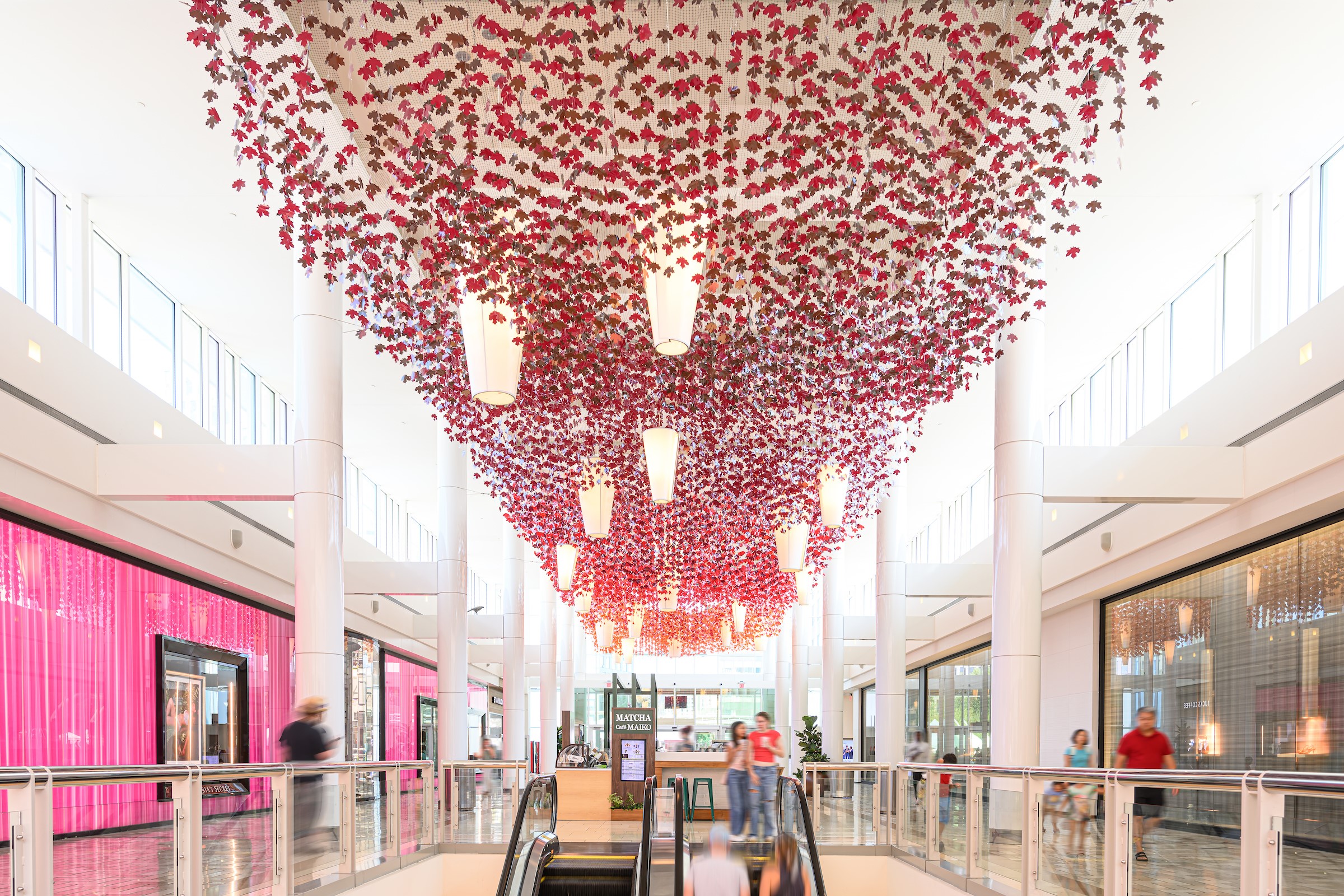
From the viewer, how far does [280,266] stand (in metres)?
15.4

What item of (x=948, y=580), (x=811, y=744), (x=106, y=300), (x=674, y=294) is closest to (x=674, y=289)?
(x=674, y=294)

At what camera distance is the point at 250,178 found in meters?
12.1

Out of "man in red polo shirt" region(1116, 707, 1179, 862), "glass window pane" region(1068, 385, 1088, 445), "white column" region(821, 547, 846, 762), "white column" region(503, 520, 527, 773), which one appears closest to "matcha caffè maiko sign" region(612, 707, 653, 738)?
"white column" region(503, 520, 527, 773)

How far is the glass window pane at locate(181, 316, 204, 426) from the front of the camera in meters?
17.5

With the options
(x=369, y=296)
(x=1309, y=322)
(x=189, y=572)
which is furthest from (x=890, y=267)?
(x=189, y=572)

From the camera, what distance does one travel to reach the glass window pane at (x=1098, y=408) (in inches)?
803

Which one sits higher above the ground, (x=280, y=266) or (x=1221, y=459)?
(x=280, y=266)

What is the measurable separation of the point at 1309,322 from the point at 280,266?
12.7 m

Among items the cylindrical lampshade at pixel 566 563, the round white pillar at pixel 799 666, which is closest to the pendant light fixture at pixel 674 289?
the cylindrical lampshade at pixel 566 563

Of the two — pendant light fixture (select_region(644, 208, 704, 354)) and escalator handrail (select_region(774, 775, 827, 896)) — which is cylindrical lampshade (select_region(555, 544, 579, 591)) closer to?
escalator handrail (select_region(774, 775, 827, 896))

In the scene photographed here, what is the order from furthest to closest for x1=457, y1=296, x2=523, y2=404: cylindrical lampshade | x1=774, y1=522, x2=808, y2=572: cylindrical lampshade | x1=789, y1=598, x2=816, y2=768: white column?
x1=789, y1=598, x2=816, y2=768: white column, x1=774, y1=522, x2=808, y2=572: cylindrical lampshade, x1=457, y1=296, x2=523, y2=404: cylindrical lampshade

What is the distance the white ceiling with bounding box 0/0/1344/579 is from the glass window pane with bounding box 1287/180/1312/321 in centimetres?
29

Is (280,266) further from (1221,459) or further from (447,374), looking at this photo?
(1221,459)

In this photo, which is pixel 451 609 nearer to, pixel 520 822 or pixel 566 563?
pixel 566 563
